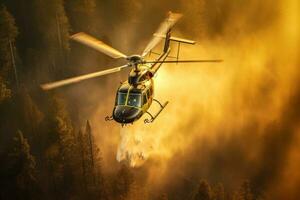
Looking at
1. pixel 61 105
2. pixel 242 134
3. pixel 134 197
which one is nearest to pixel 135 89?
pixel 134 197

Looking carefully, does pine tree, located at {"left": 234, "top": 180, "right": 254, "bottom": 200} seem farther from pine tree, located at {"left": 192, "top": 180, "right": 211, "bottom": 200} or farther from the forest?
pine tree, located at {"left": 192, "top": 180, "right": 211, "bottom": 200}

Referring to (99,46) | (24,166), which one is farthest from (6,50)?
(99,46)

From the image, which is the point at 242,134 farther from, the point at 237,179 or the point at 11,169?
the point at 11,169

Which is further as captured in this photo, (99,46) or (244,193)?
(244,193)

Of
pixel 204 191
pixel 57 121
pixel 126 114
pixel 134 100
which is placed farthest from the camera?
pixel 57 121

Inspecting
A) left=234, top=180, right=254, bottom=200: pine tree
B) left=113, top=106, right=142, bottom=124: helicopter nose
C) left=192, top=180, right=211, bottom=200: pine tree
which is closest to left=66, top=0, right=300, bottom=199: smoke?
left=234, top=180, right=254, bottom=200: pine tree

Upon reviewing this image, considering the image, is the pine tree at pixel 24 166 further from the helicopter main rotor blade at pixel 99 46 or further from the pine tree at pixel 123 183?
the helicopter main rotor blade at pixel 99 46

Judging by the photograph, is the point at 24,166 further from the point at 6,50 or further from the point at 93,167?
the point at 6,50
